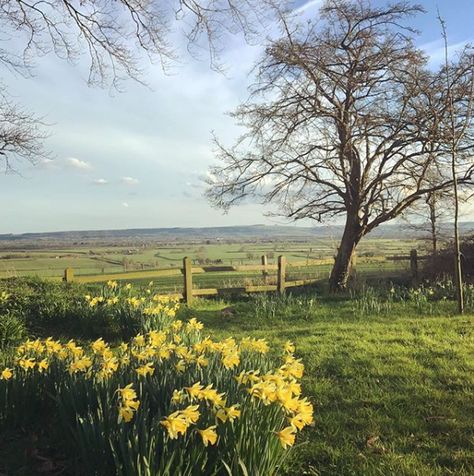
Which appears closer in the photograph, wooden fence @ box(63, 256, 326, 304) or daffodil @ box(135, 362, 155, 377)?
daffodil @ box(135, 362, 155, 377)

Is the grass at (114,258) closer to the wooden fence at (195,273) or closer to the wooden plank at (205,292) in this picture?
the wooden fence at (195,273)

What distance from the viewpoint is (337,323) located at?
8.98 metres

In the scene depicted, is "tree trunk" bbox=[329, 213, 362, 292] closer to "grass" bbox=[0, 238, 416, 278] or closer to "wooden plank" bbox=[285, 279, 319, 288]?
"wooden plank" bbox=[285, 279, 319, 288]

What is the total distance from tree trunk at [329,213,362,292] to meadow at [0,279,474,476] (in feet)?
11.8

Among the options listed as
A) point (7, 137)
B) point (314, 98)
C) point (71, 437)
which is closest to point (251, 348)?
point (71, 437)

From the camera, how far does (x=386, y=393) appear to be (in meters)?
4.66

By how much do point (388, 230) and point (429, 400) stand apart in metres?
14.3

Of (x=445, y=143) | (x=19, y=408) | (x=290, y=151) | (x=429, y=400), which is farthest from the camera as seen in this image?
(x=290, y=151)

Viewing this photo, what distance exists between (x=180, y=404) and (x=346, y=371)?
3.08 metres

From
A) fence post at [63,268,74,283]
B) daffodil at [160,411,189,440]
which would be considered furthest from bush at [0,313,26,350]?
daffodil at [160,411,189,440]

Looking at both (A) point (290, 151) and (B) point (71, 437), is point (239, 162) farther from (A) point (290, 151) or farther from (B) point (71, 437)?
(B) point (71, 437)

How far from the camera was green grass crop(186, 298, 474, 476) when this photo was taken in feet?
10.9

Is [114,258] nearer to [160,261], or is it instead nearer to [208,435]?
[160,261]

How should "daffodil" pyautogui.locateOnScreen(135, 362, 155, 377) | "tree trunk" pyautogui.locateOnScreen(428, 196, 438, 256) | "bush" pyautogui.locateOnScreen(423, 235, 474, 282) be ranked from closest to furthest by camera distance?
"daffodil" pyautogui.locateOnScreen(135, 362, 155, 377), "bush" pyautogui.locateOnScreen(423, 235, 474, 282), "tree trunk" pyautogui.locateOnScreen(428, 196, 438, 256)
